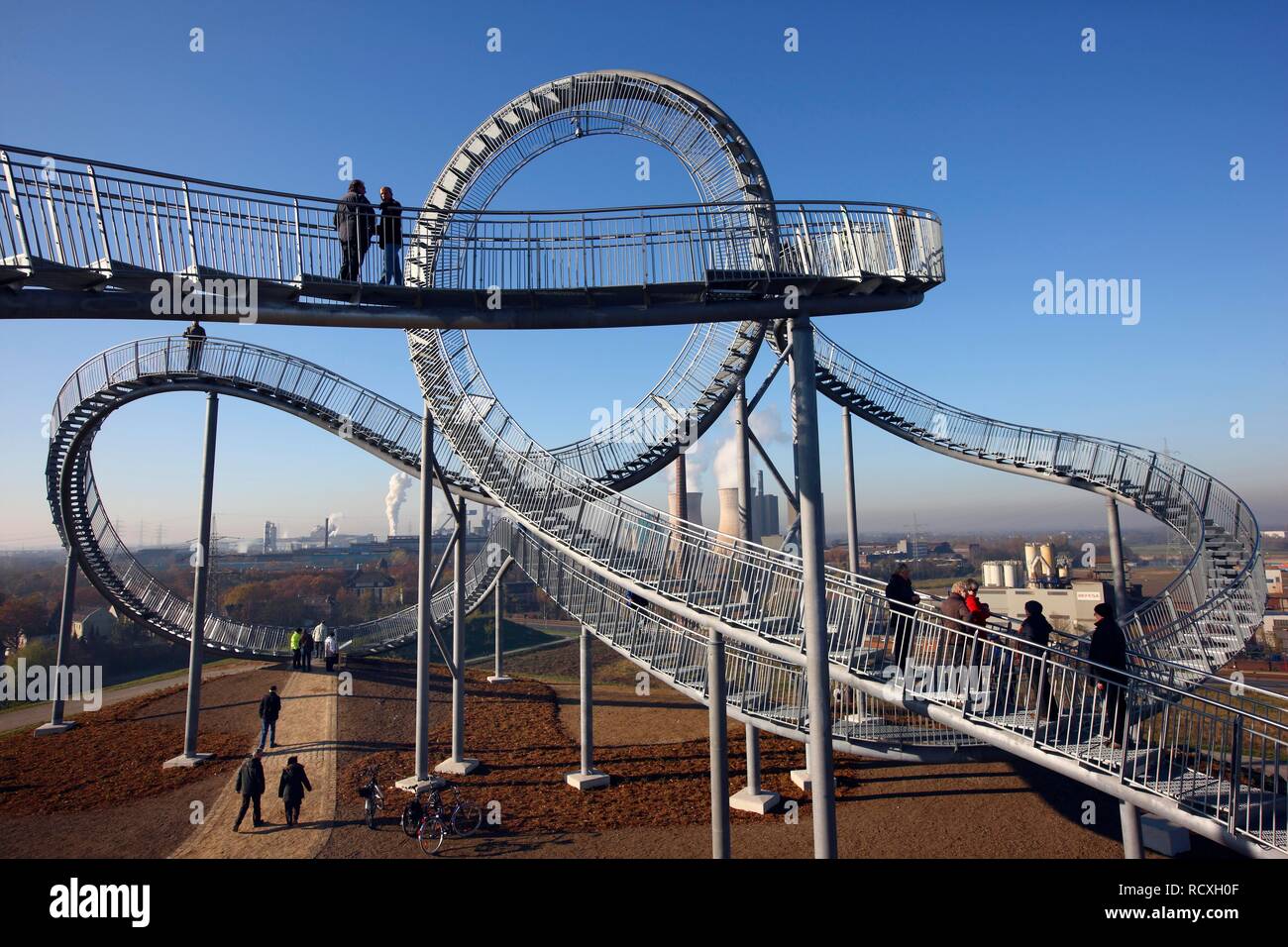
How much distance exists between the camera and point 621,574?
36.1 ft

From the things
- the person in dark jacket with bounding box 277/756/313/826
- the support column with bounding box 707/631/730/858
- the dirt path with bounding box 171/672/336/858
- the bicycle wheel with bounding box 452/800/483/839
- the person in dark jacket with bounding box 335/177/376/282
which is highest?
the person in dark jacket with bounding box 335/177/376/282

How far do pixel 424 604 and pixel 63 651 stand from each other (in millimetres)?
12261

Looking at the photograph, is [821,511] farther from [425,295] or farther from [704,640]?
[425,295]

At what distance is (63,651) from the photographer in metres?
19.1

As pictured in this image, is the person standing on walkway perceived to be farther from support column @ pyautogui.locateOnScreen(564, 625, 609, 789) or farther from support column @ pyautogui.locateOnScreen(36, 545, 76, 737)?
support column @ pyautogui.locateOnScreen(564, 625, 609, 789)

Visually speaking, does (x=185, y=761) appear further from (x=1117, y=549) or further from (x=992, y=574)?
(x=992, y=574)

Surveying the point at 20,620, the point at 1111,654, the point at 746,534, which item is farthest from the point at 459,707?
the point at 20,620

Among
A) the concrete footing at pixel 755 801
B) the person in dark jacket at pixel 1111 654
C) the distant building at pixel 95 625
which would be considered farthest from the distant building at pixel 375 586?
the person in dark jacket at pixel 1111 654

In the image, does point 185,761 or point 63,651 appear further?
point 63,651

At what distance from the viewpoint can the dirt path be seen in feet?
38.5

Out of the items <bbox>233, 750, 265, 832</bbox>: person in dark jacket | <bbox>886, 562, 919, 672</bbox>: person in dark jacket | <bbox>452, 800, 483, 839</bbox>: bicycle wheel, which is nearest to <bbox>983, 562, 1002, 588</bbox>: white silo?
<bbox>886, 562, 919, 672</bbox>: person in dark jacket

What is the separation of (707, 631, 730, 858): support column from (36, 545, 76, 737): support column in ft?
58.5

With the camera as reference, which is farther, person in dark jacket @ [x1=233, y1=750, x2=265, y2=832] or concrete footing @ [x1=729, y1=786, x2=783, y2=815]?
concrete footing @ [x1=729, y1=786, x2=783, y2=815]
